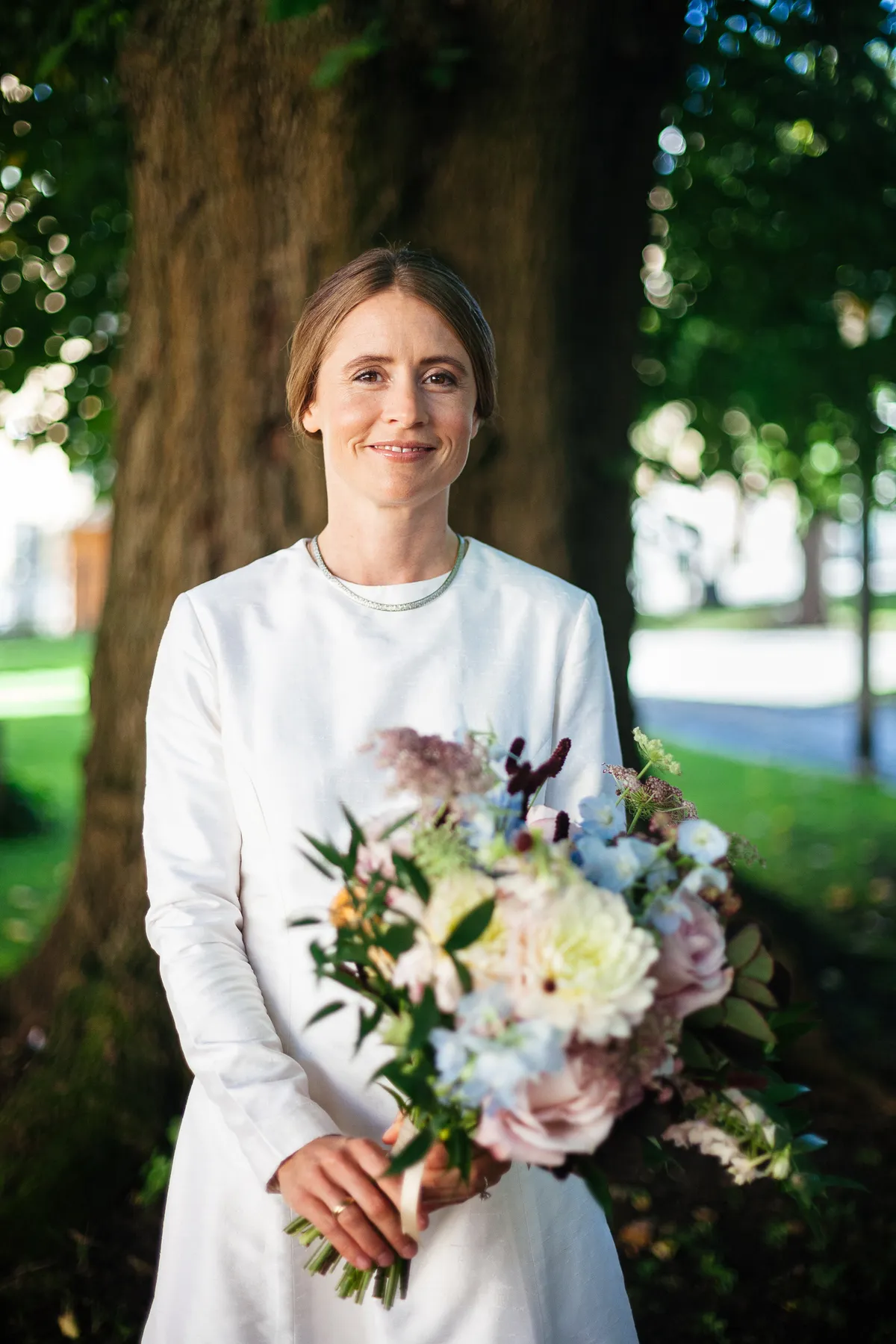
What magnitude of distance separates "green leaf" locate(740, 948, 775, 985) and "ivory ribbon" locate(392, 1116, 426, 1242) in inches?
20.5

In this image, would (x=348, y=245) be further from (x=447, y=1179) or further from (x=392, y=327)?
(x=447, y=1179)

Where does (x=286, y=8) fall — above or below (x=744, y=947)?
above

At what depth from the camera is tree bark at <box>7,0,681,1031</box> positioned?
12.1ft

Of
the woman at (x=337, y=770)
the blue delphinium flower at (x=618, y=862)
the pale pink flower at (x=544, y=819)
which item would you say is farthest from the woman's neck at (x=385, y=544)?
the blue delphinium flower at (x=618, y=862)

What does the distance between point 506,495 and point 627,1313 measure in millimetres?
2379

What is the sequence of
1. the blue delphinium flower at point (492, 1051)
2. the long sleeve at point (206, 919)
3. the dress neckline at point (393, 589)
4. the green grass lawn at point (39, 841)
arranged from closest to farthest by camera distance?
1. the blue delphinium flower at point (492, 1051)
2. the long sleeve at point (206, 919)
3. the dress neckline at point (393, 589)
4. the green grass lawn at point (39, 841)

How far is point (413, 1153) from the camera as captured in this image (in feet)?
4.89

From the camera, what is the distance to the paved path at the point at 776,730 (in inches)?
518

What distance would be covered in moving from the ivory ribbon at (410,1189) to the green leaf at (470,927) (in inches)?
16.8

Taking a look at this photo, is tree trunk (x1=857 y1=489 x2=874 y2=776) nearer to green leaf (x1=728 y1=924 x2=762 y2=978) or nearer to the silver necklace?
the silver necklace

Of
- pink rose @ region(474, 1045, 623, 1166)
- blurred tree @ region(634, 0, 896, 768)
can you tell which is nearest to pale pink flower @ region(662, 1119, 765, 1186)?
pink rose @ region(474, 1045, 623, 1166)

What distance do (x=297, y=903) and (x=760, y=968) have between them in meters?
0.84

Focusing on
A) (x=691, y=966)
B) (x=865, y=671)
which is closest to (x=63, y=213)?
(x=691, y=966)

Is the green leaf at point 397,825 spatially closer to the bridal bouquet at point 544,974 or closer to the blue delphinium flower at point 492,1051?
the bridal bouquet at point 544,974
